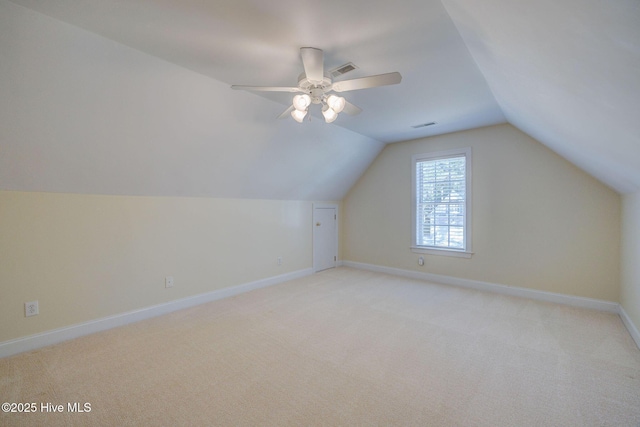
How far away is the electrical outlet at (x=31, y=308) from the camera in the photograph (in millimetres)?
2414

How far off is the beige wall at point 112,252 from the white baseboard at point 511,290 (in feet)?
8.82

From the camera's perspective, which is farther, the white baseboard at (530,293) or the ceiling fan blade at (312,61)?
the white baseboard at (530,293)

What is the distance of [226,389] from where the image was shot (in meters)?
1.92

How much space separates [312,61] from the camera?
201cm

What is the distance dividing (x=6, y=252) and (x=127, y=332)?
1259 millimetres

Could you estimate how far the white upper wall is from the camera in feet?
6.14

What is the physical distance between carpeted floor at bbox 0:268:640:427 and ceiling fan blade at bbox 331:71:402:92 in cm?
223

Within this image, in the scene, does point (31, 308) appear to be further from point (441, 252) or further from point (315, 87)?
point (441, 252)

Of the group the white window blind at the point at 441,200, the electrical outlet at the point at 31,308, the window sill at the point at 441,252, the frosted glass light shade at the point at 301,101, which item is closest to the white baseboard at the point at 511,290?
the window sill at the point at 441,252

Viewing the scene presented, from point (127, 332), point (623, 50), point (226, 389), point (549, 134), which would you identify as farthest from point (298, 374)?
point (549, 134)

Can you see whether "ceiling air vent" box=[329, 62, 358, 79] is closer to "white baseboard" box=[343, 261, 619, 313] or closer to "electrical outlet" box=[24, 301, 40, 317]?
"electrical outlet" box=[24, 301, 40, 317]

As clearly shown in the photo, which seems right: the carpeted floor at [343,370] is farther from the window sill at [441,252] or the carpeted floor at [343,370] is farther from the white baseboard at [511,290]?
the window sill at [441,252]

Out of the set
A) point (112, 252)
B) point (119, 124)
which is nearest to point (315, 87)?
point (119, 124)

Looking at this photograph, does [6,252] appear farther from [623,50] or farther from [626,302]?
[626,302]
